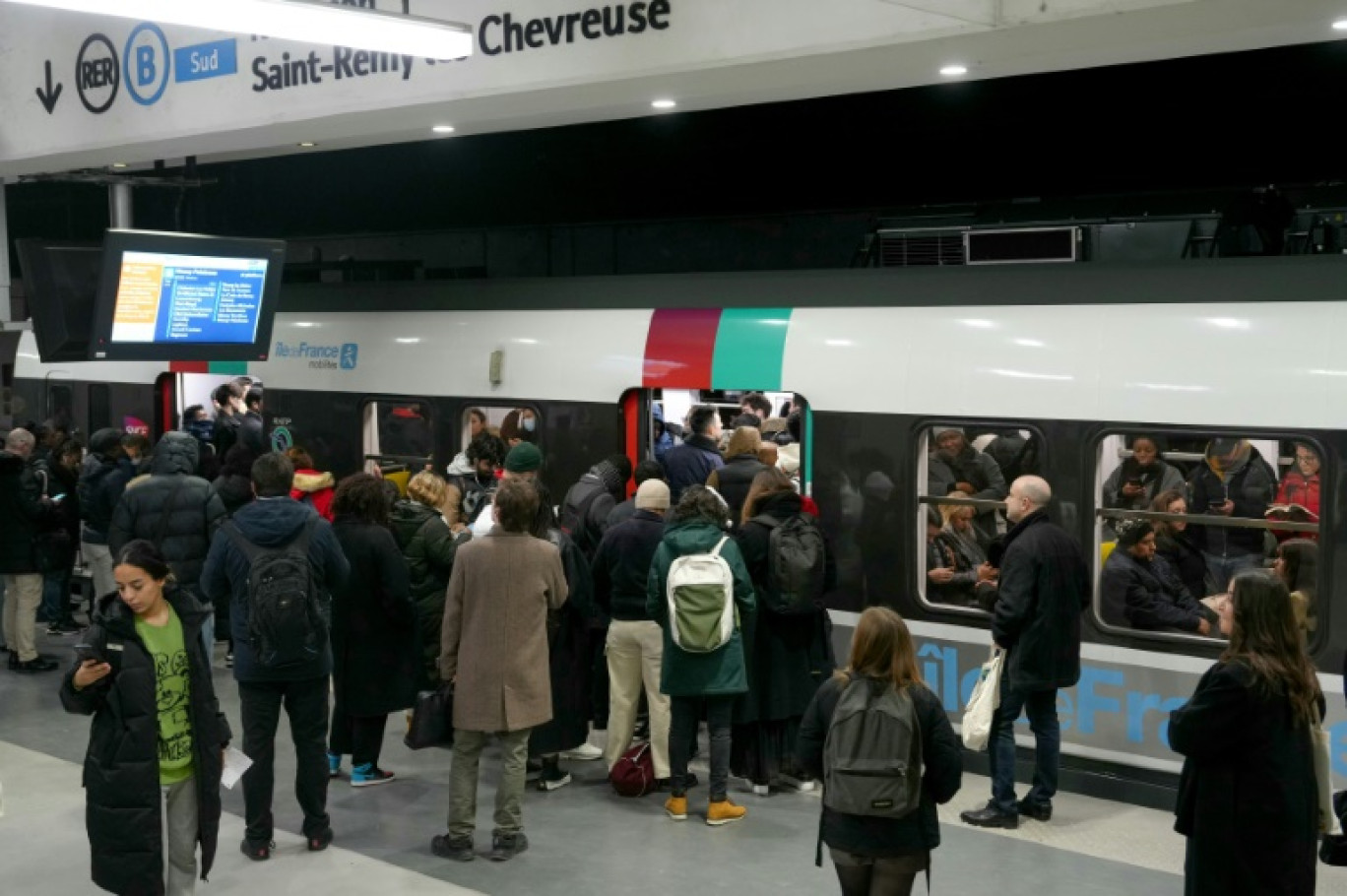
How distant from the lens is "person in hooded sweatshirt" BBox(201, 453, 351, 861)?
6.82m

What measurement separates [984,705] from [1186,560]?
117 centimetres

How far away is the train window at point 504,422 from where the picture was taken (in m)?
10.2

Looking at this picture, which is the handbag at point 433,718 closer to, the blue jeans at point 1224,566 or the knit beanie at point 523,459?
the knit beanie at point 523,459

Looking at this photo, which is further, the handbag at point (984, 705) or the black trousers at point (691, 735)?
the black trousers at point (691, 735)

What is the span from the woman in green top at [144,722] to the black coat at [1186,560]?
14.2 feet

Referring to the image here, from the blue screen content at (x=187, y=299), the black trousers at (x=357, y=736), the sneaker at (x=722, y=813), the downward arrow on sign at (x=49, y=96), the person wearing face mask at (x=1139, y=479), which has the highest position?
the downward arrow on sign at (x=49, y=96)

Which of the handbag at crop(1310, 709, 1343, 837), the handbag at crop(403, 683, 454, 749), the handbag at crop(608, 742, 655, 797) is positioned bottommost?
the handbag at crop(608, 742, 655, 797)

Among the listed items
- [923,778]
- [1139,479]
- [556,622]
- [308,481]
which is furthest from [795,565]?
[308,481]

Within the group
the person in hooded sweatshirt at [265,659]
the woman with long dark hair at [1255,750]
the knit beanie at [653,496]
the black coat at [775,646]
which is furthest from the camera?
the knit beanie at [653,496]

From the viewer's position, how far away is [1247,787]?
4840mm

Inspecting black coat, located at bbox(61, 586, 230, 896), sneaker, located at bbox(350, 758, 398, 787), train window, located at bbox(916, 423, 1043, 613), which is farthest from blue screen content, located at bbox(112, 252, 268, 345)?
train window, located at bbox(916, 423, 1043, 613)

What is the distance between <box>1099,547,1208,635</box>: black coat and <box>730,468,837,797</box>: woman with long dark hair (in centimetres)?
133

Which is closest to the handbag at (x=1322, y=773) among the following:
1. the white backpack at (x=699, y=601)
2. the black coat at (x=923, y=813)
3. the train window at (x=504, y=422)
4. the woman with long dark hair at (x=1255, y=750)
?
the woman with long dark hair at (x=1255, y=750)

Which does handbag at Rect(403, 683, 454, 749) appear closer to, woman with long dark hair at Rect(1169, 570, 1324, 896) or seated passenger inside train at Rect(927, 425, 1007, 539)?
seated passenger inside train at Rect(927, 425, 1007, 539)
